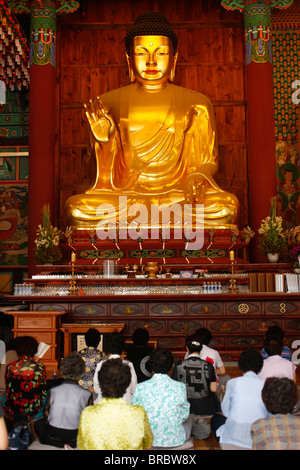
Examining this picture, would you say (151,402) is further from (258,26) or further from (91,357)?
Answer: (258,26)

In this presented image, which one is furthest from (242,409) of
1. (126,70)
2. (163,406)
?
(126,70)

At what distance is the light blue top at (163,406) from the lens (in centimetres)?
244

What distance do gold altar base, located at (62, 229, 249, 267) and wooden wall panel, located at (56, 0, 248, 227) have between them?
1725 mm

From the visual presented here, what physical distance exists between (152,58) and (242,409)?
654 cm

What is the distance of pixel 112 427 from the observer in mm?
1978

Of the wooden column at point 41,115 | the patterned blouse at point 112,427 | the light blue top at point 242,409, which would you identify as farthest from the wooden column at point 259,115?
the patterned blouse at point 112,427

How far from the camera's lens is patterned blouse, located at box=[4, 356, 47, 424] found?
9.23 feet

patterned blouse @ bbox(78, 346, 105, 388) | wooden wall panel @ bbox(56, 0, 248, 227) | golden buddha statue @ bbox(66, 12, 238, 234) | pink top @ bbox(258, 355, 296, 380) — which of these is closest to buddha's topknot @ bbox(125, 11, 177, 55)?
golden buddha statue @ bbox(66, 12, 238, 234)

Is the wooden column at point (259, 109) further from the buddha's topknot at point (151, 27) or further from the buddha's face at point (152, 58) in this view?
the buddha's face at point (152, 58)

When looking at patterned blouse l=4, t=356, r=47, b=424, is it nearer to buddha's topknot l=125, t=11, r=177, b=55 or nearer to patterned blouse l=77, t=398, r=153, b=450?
patterned blouse l=77, t=398, r=153, b=450

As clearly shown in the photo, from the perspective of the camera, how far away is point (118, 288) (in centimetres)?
552

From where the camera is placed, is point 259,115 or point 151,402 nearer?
point 151,402

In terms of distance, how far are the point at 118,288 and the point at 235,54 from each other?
16.5 feet

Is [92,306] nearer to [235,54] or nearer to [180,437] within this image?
[180,437]
